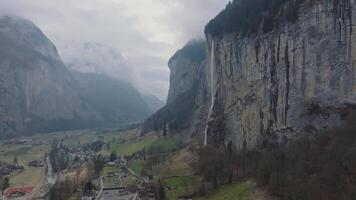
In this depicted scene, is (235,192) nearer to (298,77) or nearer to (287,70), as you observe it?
(298,77)

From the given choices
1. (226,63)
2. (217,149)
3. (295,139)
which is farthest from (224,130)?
(295,139)

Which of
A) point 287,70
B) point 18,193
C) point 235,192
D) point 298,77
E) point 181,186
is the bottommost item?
point 18,193

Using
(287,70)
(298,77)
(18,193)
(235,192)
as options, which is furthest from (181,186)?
(18,193)

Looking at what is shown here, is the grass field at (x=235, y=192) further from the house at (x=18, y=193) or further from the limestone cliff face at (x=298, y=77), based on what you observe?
the house at (x=18, y=193)

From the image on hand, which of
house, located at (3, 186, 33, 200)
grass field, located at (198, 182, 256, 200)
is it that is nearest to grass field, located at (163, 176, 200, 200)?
grass field, located at (198, 182, 256, 200)

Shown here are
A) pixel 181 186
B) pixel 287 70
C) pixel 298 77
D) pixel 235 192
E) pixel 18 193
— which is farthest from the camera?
pixel 18 193

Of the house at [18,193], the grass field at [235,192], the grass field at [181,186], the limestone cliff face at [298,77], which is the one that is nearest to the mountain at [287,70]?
the limestone cliff face at [298,77]
